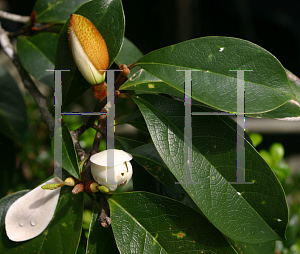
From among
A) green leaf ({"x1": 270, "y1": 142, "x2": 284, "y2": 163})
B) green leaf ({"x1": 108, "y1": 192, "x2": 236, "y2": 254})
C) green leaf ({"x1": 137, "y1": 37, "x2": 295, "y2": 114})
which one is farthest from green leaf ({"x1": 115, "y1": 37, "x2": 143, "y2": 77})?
green leaf ({"x1": 270, "y1": 142, "x2": 284, "y2": 163})

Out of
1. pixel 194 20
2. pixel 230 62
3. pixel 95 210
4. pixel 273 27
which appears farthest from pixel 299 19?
pixel 95 210

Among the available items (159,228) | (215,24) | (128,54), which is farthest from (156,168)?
(215,24)

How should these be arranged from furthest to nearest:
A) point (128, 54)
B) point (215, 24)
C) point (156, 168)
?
point (215, 24)
point (128, 54)
point (156, 168)

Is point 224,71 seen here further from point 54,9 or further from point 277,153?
point 277,153

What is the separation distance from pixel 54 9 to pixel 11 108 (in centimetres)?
33

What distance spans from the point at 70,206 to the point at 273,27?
8.03ft

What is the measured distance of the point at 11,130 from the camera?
82 cm

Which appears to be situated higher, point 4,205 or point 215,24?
point 215,24

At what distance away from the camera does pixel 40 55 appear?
774 millimetres

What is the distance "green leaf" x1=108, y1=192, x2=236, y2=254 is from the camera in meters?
0.47

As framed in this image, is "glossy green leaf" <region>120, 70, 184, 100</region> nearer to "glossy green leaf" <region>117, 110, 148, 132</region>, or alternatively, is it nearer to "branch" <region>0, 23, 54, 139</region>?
"glossy green leaf" <region>117, 110, 148, 132</region>

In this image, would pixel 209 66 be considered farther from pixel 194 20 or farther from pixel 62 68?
pixel 194 20

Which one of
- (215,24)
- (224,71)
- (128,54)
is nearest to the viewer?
(224,71)

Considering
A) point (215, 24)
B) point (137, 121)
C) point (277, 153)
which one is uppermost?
point (215, 24)
